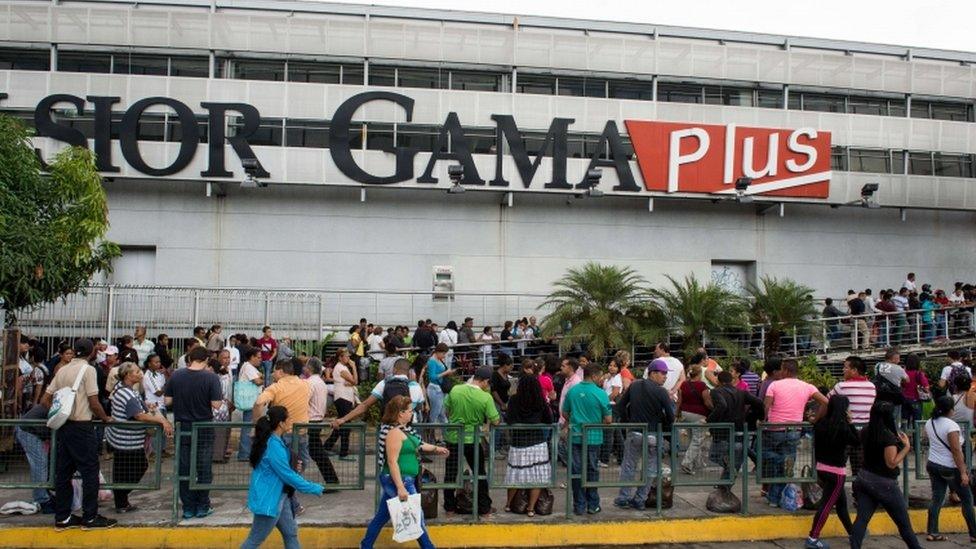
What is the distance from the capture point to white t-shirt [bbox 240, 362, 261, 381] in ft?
35.1

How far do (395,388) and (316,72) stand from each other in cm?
1565

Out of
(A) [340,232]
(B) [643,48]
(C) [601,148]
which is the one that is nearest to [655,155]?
(C) [601,148]

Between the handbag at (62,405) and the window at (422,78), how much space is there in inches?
618

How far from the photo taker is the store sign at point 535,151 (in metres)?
20.4

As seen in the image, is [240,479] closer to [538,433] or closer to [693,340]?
[538,433]

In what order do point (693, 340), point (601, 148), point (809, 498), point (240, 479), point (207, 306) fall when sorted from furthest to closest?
point (601, 148)
point (207, 306)
point (693, 340)
point (809, 498)
point (240, 479)

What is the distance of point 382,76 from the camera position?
869 inches

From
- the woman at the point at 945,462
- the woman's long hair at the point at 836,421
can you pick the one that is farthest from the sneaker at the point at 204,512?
the woman at the point at 945,462

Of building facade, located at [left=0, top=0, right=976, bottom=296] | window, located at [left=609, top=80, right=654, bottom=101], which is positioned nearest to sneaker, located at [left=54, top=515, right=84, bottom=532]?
building facade, located at [left=0, top=0, right=976, bottom=296]

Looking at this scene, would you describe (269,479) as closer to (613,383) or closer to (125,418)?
(125,418)

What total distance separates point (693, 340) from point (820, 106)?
1097 centimetres

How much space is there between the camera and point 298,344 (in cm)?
1906

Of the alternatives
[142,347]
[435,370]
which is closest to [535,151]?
[435,370]

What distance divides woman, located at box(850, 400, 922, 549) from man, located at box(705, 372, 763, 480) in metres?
1.52
